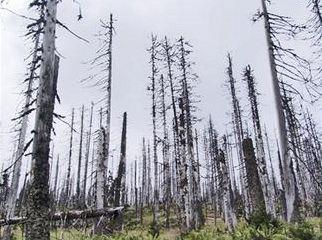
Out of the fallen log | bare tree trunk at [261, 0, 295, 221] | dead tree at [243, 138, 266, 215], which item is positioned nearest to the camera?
the fallen log

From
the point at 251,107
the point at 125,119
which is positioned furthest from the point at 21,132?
the point at 251,107

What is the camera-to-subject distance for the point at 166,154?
81.8 ft

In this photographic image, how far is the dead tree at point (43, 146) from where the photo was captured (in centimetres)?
747

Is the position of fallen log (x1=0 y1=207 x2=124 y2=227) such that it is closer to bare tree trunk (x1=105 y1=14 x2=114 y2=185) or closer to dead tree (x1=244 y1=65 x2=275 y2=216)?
bare tree trunk (x1=105 y1=14 x2=114 y2=185)

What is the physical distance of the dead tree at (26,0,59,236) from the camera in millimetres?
7469

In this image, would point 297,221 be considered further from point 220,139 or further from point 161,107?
point 220,139

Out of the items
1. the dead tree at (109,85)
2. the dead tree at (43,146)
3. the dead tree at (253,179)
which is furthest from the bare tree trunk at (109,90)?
the dead tree at (43,146)

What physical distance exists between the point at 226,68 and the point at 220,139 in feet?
32.0

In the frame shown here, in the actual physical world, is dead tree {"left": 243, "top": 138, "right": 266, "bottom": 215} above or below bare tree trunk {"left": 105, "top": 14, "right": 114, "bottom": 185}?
below

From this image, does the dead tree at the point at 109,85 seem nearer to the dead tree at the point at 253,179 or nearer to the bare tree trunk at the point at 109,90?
the bare tree trunk at the point at 109,90

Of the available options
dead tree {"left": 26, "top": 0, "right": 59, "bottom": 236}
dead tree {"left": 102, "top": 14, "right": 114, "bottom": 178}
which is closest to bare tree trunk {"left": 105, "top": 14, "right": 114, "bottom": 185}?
dead tree {"left": 102, "top": 14, "right": 114, "bottom": 178}

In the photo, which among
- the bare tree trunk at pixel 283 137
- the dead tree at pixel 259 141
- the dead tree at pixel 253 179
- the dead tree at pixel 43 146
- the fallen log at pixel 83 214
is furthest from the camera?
the dead tree at pixel 259 141

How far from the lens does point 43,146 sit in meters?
8.05

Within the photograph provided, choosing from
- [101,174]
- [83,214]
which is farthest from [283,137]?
[101,174]
